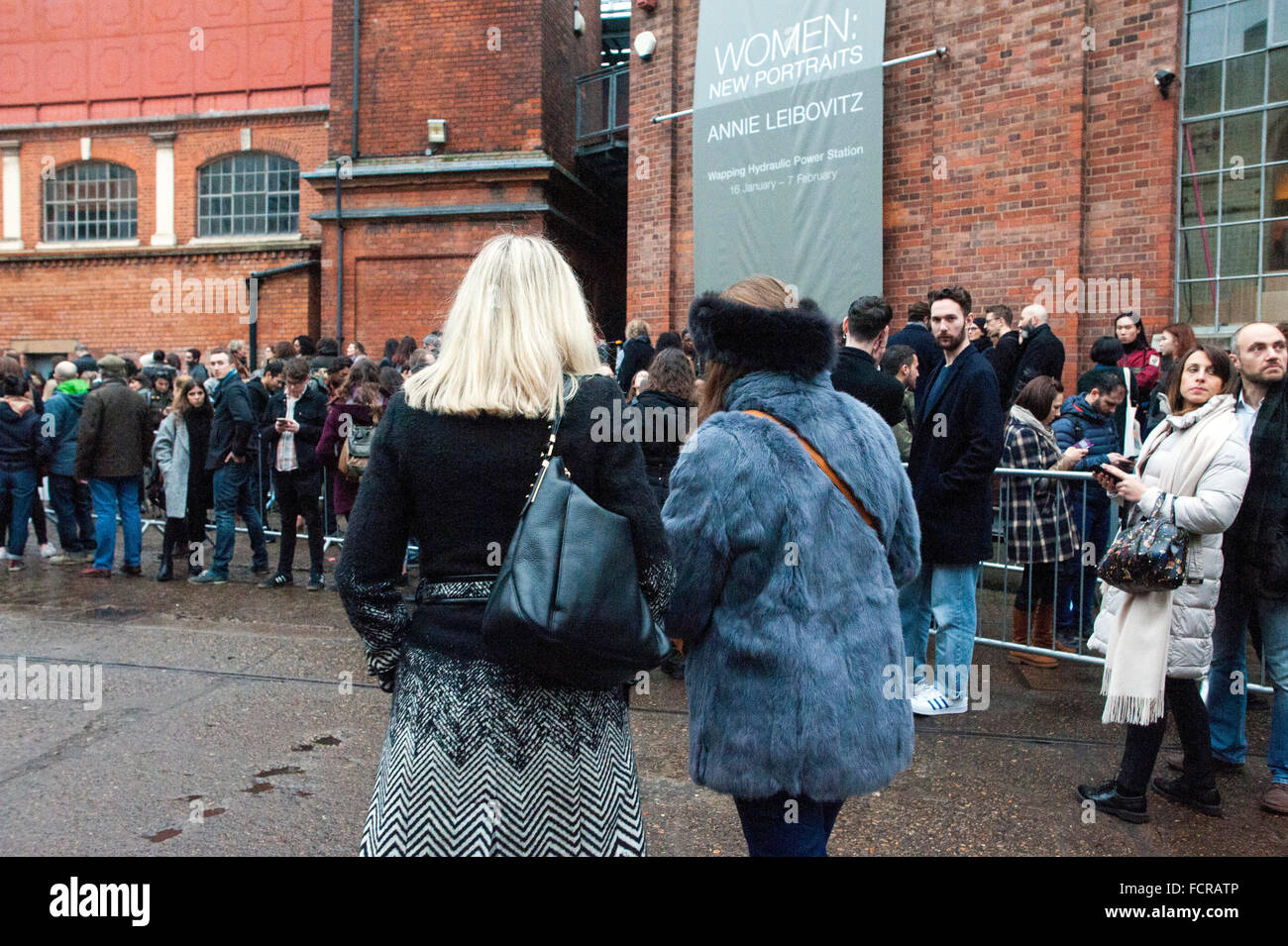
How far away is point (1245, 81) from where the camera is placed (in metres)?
9.31

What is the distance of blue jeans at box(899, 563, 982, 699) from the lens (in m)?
5.22

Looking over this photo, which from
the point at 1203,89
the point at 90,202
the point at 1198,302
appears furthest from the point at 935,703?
the point at 90,202

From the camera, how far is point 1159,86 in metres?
9.47

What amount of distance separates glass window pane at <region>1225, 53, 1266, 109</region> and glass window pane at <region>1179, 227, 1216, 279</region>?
3.75 ft

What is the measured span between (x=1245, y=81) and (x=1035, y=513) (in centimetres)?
562

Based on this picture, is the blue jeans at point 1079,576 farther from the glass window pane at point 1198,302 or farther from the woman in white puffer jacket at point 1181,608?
the glass window pane at point 1198,302

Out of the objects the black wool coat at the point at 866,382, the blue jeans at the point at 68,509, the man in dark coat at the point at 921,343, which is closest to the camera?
the black wool coat at the point at 866,382

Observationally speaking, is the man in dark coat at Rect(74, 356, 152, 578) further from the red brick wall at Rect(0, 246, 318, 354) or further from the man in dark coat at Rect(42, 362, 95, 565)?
the red brick wall at Rect(0, 246, 318, 354)

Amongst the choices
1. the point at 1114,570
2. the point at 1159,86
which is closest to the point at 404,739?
the point at 1114,570

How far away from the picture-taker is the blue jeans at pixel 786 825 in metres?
2.51

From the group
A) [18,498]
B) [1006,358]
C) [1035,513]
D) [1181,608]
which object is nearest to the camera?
[1181,608]

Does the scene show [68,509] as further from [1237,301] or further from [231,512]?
[1237,301]

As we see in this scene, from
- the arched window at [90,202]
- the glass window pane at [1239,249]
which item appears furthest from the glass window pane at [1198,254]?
the arched window at [90,202]

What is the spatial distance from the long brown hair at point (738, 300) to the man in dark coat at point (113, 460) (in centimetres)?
812
